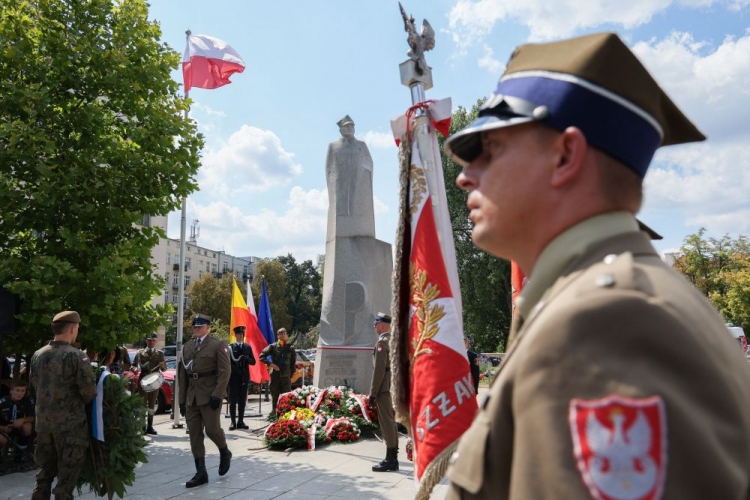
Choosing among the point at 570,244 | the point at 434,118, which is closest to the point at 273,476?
the point at 434,118

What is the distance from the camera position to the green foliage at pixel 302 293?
6084cm

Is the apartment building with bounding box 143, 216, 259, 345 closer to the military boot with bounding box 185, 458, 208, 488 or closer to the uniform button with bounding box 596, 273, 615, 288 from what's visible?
the military boot with bounding box 185, 458, 208, 488

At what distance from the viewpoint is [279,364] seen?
44.2ft

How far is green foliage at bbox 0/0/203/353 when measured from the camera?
327 inches

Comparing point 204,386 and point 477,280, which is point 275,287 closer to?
point 477,280

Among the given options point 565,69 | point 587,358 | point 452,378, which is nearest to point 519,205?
point 565,69

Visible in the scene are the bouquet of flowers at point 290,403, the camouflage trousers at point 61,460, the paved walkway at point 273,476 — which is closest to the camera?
the camouflage trousers at point 61,460

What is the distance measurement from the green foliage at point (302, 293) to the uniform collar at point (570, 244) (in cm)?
5933

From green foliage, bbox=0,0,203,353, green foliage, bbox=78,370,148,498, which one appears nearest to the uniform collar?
green foliage, bbox=78,370,148,498

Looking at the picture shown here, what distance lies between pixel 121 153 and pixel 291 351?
20.8 ft

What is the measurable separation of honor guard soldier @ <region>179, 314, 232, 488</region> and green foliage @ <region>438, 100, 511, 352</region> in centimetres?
2556

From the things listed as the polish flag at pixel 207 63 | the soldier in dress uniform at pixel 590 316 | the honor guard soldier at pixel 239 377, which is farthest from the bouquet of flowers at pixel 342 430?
Result: the soldier in dress uniform at pixel 590 316

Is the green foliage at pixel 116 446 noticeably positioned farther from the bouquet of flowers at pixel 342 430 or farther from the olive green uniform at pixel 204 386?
the bouquet of flowers at pixel 342 430

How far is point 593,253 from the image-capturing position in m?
1.00
